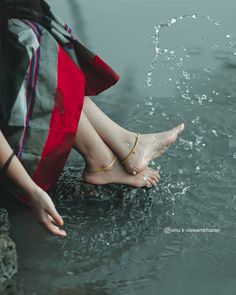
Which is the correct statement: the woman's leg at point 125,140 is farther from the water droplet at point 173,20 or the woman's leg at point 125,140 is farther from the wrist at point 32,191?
the water droplet at point 173,20

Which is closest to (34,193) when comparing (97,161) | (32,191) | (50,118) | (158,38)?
(32,191)

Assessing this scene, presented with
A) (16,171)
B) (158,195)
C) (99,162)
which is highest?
(16,171)

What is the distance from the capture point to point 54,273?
187cm

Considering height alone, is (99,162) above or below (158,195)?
above

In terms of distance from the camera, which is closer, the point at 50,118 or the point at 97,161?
the point at 50,118

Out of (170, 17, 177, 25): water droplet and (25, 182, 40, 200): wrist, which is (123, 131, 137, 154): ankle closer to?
(25, 182, 40, 200): wrist

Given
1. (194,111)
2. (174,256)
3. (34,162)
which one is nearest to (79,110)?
(34,162)

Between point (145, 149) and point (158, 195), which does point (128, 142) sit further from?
point (158, 195)

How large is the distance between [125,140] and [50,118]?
0.30 metres

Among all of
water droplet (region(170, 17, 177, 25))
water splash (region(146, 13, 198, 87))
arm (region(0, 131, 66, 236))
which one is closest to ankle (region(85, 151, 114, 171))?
arm (region(0, 131, 66, 236))

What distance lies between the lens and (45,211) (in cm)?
174

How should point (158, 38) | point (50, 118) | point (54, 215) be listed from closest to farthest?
1. point (54, 215)
2. point (50, 118)
3. point (158, 38)

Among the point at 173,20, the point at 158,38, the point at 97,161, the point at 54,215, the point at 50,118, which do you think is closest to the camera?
the point at 54,215

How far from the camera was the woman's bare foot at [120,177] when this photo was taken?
2.15 meters
